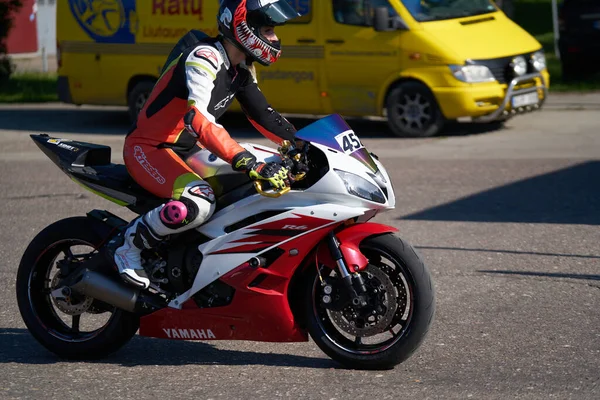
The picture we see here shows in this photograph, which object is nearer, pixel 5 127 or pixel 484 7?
pixel 484 7

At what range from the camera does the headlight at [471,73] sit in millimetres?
13359

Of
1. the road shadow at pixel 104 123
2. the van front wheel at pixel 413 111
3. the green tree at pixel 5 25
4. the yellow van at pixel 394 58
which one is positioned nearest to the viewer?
the yellow van at pixel 394 58

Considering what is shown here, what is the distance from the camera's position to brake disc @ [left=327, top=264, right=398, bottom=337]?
5242mm

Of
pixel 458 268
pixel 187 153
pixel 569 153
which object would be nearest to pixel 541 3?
pixel 569 153

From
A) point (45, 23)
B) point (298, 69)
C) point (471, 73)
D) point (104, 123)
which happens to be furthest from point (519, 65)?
point (45, 23)

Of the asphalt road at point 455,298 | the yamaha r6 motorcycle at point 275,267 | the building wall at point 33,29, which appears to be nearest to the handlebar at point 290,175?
the yamaha r6 motorcycle at point 275,267

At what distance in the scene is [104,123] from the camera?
16.4 m

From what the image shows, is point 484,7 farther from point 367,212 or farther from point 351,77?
point 367,212

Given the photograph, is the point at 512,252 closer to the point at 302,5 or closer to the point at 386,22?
the point at 386,22

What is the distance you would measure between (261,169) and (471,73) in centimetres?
880

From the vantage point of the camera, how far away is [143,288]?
5.50 meters

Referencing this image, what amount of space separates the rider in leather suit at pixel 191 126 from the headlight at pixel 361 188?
0.29 meters

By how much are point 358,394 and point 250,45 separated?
1.74 m

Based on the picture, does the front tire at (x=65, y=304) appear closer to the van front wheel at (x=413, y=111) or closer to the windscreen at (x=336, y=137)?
the windscreen at (x=336, y=137)
